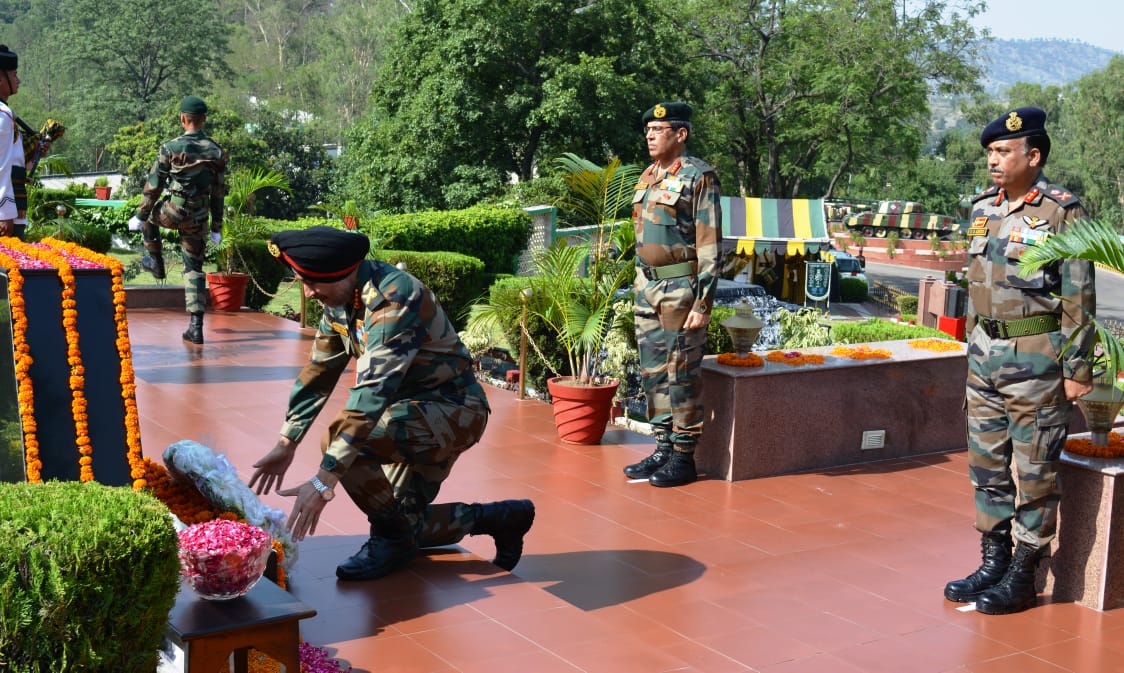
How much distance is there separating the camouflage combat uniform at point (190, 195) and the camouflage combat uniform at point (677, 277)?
4.53 m

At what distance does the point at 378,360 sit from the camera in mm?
4152

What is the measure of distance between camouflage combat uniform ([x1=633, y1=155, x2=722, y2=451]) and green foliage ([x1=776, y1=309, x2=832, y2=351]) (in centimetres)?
449

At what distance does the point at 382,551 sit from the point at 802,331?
24.8 ft

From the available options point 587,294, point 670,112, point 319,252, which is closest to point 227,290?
point 587,294

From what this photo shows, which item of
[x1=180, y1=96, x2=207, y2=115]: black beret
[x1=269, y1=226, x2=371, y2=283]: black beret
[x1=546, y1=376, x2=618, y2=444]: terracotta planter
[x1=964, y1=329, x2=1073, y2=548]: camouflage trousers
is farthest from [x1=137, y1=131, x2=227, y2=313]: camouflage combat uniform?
[x1=964, y1=329, x2=1073, y2=548]: camouflage trousers

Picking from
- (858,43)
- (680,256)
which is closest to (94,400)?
(680,256)

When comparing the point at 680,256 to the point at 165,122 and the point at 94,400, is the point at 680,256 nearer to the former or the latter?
the point at 94,400

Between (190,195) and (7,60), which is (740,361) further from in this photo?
(190,195)

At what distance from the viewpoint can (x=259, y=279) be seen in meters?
12.8

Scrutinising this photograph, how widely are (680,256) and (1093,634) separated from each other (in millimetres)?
2893

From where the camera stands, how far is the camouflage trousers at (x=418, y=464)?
14.5 feet

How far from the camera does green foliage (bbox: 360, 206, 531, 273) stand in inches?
536

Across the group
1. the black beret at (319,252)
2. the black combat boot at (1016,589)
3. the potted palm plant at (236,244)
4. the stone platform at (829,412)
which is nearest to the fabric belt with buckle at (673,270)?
the stone platform at (829,412)

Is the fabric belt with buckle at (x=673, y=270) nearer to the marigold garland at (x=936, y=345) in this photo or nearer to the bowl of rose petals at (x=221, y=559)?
the marigold garland at (x=936, y=345)
